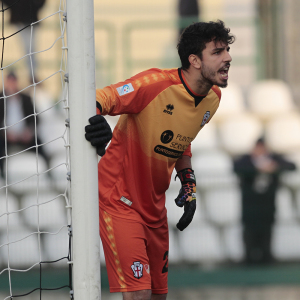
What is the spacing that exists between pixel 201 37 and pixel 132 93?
0.58 m

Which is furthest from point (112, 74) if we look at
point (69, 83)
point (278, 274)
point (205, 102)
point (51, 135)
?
point (69, 83)

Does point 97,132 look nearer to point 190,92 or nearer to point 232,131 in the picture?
point 190,92

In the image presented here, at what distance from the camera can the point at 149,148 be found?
3051 millimetres

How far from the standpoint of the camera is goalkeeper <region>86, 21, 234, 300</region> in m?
2.94

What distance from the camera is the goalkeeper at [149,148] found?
2.94 meters

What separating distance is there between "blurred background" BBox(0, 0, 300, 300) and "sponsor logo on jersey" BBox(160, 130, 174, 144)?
4.42 feet

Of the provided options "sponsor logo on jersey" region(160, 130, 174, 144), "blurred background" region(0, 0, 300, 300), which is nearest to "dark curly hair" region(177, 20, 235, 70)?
"sponsor logo on jersey" region(160, 130, 174, 144)

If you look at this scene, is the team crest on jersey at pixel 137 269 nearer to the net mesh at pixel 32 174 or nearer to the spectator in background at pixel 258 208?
the net mesh at pixel 32 174

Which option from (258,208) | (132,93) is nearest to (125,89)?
(132,93)

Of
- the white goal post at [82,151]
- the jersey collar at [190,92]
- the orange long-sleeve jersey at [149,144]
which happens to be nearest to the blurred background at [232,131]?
the orange long-sleeve jersey at [149,144]

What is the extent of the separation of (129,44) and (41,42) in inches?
59.1

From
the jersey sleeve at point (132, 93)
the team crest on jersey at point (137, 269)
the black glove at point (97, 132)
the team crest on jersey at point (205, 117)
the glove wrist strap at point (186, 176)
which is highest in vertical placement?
the jersey sleeve at point (132, 93)

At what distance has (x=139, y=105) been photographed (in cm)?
295

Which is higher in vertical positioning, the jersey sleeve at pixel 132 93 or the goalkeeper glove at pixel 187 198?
the jersey sleeve at pixel 132 93
